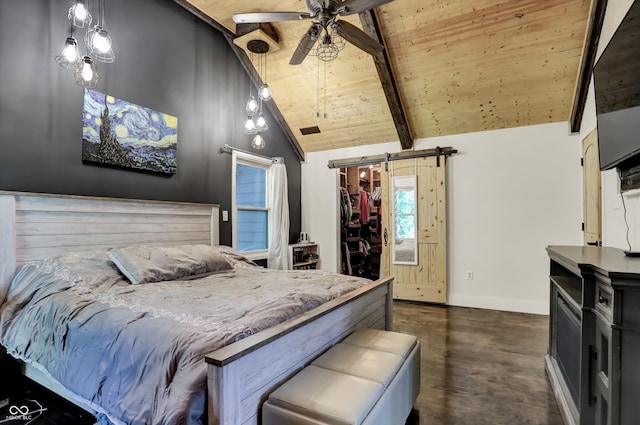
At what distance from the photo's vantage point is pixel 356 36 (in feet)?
8.39

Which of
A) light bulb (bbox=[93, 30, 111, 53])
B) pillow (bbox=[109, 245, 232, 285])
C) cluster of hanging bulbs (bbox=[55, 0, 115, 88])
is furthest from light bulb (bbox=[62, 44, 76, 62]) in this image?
pillow (bbox=[109, 245, 232, 285])

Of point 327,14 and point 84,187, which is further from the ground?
point 327,14

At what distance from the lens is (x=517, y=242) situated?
4.23m

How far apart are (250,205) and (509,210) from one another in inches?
141

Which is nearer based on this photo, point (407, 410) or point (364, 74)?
point (407, 410)

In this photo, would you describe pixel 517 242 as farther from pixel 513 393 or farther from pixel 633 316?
pixel 633 316

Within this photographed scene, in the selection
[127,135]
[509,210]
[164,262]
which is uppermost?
[127,135]

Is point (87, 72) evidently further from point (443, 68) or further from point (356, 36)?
point (443, 68)

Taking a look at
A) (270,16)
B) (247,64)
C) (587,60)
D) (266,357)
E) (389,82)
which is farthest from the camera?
(247,64)

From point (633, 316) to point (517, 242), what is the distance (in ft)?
11.1

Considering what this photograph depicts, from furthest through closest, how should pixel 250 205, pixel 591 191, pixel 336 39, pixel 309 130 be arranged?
pixel 309 130
pixel 250 205
pixel 336 39
pixel 591 191

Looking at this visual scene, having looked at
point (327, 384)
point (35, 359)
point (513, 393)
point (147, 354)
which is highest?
point (147, 354)

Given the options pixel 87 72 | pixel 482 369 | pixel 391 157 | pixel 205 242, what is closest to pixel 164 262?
pixel 205 242

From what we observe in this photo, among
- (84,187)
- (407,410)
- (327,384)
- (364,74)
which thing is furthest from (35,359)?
(364,74)
